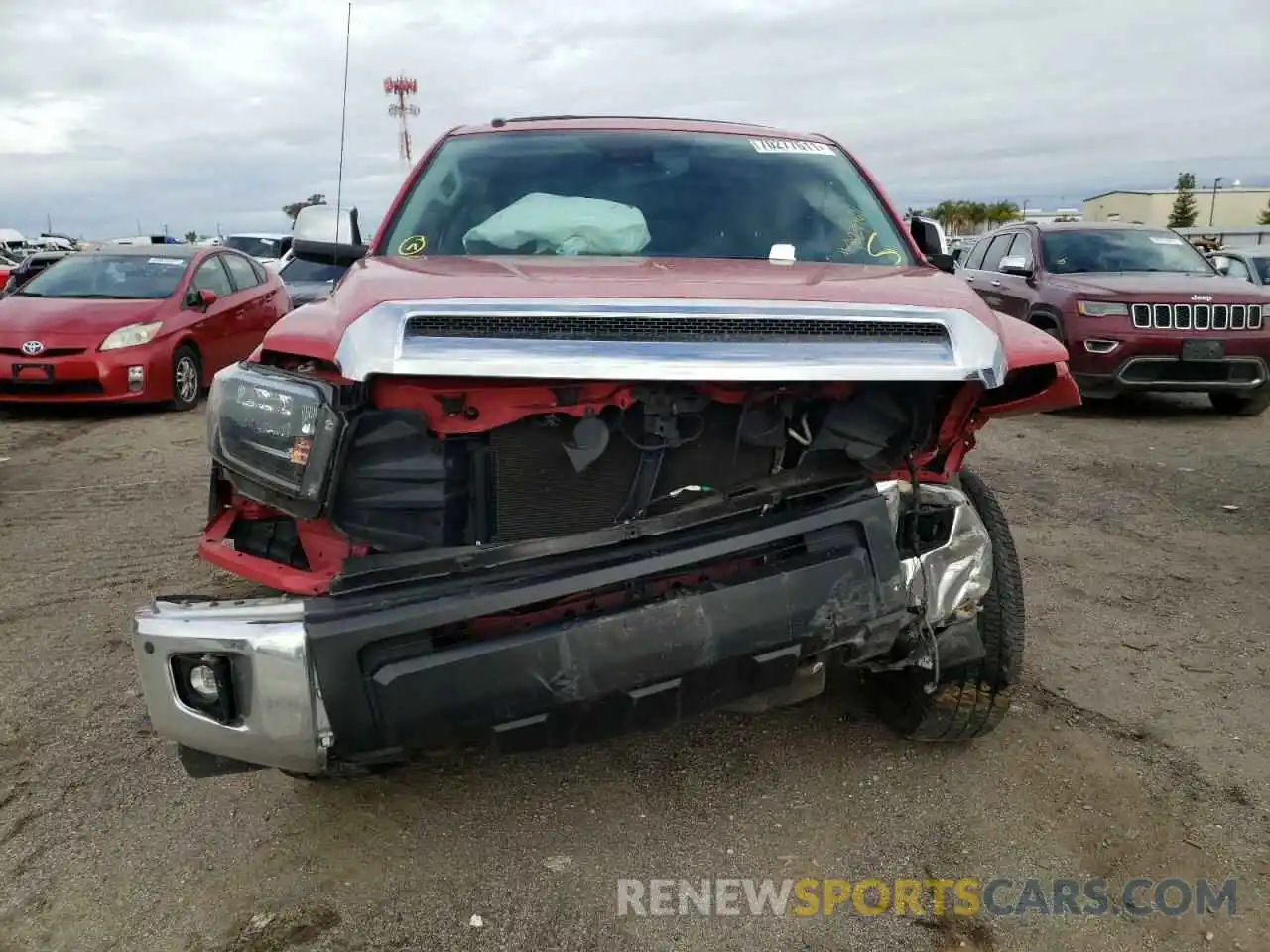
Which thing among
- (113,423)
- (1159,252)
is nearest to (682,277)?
(113,423)

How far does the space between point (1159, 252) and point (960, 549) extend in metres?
8.23

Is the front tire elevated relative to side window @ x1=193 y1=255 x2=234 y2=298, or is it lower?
lower

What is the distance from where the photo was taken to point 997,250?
10273 millimetres

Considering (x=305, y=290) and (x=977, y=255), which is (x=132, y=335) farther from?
(x=977, y=255)

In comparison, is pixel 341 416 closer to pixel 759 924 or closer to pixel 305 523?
pixel 305 523

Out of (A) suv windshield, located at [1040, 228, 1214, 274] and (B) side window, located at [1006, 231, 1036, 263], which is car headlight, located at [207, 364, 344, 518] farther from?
(B) side window, located at [1006, 231, 1036, 263]

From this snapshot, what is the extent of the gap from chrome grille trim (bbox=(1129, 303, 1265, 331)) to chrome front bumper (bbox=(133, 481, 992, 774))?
777 cm

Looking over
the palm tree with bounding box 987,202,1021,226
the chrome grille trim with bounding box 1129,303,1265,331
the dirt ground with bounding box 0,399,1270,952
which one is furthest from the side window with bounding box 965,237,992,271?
the palm tree with bounding box 987,202,1021,226

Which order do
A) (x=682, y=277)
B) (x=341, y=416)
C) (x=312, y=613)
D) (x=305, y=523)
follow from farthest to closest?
1. (x=682, y=277)
2. (x=305, y=523)
3. (x=341, y=416)
4. (x=312, y=613)

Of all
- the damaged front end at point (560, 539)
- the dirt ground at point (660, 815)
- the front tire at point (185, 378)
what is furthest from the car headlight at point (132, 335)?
the damaged front end at point (560, 539)

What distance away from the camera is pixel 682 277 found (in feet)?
7.92

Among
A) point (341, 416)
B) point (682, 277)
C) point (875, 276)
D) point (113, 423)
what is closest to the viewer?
point (341, 416)

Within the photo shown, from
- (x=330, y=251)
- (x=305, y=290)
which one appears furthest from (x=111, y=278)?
(x=330, y=251)

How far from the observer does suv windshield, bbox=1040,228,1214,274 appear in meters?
8.92
